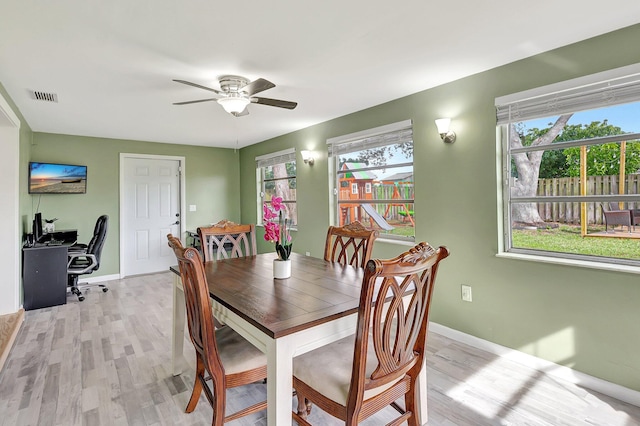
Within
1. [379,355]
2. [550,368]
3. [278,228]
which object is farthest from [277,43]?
[550,368]

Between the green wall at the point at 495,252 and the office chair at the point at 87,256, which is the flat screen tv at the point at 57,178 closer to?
the office chair at the point at 87,256

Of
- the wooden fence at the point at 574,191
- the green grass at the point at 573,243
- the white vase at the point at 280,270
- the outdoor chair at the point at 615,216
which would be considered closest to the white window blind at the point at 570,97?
the wooden fence at the point at 574,191

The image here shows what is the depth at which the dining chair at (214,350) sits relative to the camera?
147cm

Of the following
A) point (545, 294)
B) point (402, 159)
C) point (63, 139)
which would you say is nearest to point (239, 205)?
point (63, 139)

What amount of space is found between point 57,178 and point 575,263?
19.8ft

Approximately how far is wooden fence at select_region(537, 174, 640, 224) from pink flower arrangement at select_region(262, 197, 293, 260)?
196cm

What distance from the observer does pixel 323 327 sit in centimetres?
138

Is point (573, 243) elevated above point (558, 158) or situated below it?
below

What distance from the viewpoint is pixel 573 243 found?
2.30 meters

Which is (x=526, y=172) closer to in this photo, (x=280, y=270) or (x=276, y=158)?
(x=280, y=270)

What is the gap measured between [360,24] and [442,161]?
1.48m

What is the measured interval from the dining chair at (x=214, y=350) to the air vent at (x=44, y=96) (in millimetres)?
2583

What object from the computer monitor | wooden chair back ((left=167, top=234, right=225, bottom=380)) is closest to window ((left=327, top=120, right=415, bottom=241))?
wooden chair back ((left=167, top=234, right=225, bottom=380))

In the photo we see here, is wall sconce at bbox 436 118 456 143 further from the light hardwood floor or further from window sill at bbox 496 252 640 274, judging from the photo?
the light hardwood floor
